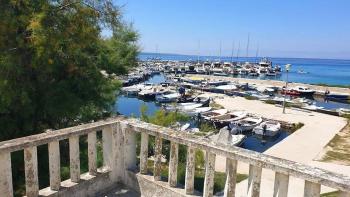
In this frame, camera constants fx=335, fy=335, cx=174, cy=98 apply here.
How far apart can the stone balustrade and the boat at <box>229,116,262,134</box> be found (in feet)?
83.3

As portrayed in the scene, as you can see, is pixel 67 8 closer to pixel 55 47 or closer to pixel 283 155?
pixel 55 47

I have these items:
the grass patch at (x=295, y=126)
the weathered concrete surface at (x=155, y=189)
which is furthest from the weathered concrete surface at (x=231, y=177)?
the grass patch at (x=295, y=126)

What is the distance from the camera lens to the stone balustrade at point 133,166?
151 inches

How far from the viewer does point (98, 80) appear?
480 inches

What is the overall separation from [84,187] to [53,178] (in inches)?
25.1

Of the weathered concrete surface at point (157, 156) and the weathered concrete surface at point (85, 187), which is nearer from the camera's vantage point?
the weathered concrete surface at point (85, 187)

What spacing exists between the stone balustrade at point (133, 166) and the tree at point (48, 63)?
469 centimetres

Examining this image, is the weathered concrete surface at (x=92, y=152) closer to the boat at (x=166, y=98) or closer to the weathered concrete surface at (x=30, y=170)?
the weathered concrete surface at (x=30, y=170)

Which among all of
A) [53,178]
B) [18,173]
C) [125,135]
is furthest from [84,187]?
[18,173]

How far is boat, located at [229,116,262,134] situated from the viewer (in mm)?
31678

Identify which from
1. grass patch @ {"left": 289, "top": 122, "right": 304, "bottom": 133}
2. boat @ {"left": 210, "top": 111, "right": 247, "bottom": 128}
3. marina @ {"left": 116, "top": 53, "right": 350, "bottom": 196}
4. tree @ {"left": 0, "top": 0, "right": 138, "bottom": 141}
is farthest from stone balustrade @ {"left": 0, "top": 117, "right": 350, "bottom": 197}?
grass patch @ {"left": 289, "top": 122, "right": 304, "bottom": 133}

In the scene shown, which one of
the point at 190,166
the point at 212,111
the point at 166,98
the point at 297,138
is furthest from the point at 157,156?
the point at 166,98

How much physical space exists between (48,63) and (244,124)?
2603 centimetres

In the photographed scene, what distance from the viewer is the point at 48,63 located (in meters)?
9.66
